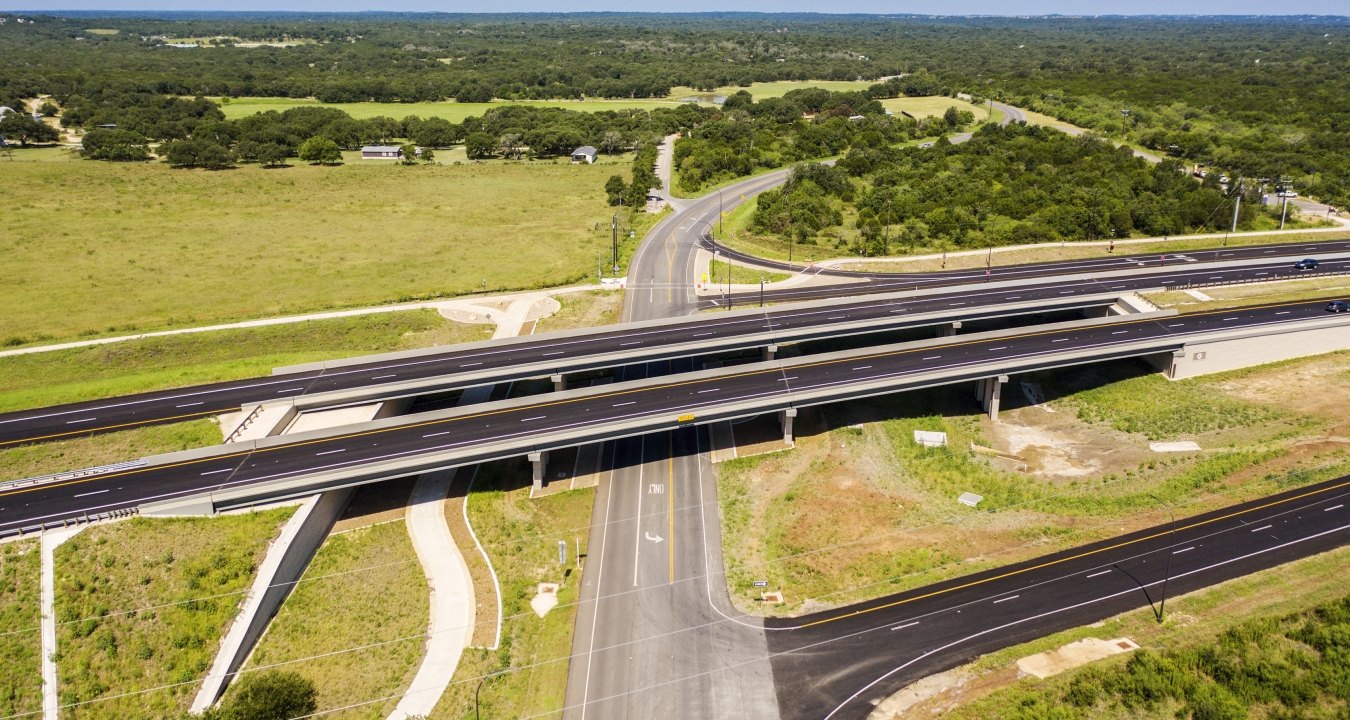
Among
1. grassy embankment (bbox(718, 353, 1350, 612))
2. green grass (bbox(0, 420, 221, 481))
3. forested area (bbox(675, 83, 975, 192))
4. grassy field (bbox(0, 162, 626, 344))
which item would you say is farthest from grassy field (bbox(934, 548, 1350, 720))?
forested area (bbox(675, 83, 975, 192))

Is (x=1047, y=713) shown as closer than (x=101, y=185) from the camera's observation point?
Yes

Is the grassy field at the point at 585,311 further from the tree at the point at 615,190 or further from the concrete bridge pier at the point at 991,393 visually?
the tree at the point at 615,190

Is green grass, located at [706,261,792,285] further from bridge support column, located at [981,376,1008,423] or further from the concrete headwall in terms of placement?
the concrete headwall

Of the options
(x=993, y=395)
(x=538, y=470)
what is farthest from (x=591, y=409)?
(x=993, y=395)

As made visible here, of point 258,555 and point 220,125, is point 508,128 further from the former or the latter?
point 258,555

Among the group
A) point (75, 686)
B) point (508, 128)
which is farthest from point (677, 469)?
point (508, 128)

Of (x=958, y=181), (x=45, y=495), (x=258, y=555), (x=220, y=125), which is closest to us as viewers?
(x=258, y=555)
